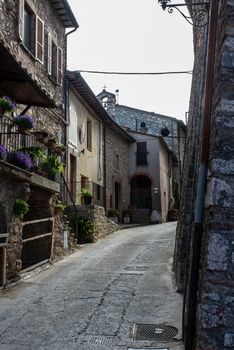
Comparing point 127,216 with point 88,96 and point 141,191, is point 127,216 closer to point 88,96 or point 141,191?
point 141,191

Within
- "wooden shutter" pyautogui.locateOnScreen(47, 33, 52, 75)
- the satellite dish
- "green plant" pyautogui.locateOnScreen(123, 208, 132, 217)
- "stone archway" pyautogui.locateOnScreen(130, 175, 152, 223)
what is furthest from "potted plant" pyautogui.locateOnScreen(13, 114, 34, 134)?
"stone archway" pyautogui.locateOnScreen(130, 175, 152, 223)

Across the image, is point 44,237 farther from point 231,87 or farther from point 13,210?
point 231,87

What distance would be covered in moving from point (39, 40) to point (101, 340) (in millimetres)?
10435

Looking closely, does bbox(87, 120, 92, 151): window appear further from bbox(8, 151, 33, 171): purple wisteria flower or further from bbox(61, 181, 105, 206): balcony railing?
bbox(8, 151, 33, 171): purple wisteria flower

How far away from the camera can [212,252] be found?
12.9 ft

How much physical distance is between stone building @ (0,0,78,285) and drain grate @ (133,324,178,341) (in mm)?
3427

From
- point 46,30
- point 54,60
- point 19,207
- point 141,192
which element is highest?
point 46,30

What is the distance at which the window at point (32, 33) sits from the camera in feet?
42.5

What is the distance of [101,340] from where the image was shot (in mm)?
5441

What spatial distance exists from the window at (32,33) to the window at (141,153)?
15.6 metres

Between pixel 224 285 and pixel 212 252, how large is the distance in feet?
0.97

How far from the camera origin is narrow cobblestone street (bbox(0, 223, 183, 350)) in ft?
17.9

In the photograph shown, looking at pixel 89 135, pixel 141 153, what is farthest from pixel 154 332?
pixel 141 153

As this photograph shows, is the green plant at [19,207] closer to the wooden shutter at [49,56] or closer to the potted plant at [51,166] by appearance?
the potted plant at [51,166]
